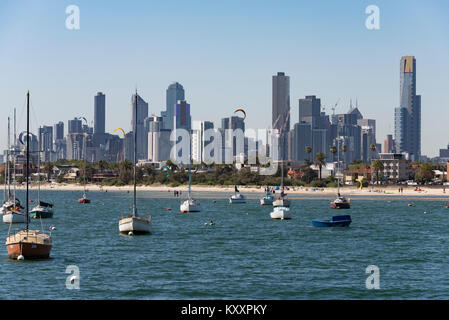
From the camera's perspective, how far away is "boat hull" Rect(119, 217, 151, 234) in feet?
246

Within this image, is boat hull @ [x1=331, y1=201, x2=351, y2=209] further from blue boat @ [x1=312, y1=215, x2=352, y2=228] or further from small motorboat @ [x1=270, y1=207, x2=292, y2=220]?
blue boat @ [x1=312, y1=215, x2=352, y2=228]

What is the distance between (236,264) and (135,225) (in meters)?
23.9

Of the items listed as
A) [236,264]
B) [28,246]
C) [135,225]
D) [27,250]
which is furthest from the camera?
[135,225]

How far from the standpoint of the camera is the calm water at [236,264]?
4097 centimetres

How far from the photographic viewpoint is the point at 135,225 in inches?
2950

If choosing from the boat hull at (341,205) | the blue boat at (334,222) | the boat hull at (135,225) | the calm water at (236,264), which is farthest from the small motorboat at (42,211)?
the boat hull at (341,205)

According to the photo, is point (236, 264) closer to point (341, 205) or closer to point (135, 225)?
point (135, 225)

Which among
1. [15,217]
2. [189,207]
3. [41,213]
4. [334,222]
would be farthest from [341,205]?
[15,217]

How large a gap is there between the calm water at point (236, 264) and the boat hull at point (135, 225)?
1273 millimetres

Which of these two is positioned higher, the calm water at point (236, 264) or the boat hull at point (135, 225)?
the boat hull at point (135, 225)

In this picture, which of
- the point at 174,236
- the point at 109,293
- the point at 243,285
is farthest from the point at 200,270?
the point at 174,236

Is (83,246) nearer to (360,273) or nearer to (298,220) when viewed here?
(360,273)

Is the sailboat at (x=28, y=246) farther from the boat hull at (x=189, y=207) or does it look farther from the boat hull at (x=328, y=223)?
the boat hull at (x=189, y=207)

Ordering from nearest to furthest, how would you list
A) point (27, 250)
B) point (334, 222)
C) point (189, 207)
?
point (27, 250) < point (334, 222) < point (189, 207)
